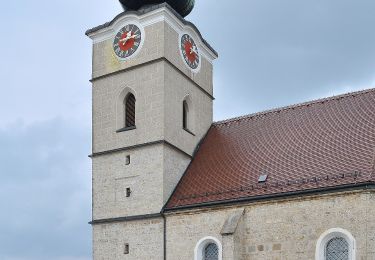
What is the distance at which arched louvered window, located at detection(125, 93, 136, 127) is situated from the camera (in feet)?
95.3

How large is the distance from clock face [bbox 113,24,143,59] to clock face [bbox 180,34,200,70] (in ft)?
6.54

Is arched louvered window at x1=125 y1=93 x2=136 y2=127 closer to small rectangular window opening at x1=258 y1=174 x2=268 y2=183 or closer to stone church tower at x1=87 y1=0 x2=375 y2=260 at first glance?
stone church tower at x1=87 y1=0 x2=375 y2=260

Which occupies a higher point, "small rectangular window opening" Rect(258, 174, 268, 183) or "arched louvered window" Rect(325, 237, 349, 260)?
"small rectangular window opening" Rect(258, 174, 268, 183)

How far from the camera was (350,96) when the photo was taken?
2780cm

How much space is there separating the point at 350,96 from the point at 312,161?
14.2ft

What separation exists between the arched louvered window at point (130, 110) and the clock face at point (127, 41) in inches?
70.4

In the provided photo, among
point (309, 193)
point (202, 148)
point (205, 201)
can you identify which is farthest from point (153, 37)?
point (309, 193)

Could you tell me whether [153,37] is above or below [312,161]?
above

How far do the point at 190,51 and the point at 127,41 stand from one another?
2.89 meters

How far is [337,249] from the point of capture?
2253cm

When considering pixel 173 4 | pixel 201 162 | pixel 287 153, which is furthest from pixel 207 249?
pixel 173 4

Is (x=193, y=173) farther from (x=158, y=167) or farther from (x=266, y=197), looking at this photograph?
(x=266, y=197)

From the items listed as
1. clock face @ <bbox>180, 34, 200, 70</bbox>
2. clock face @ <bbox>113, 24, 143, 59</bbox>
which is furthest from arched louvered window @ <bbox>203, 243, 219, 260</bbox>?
clock face @ <bbox>113, 24, 143, 59</bbox>

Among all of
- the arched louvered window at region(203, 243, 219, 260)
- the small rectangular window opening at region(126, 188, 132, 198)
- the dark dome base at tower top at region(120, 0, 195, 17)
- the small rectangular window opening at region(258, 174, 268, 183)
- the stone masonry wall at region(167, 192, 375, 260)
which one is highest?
the dark dome base at tower top at region(120, 0, 195, 17)
